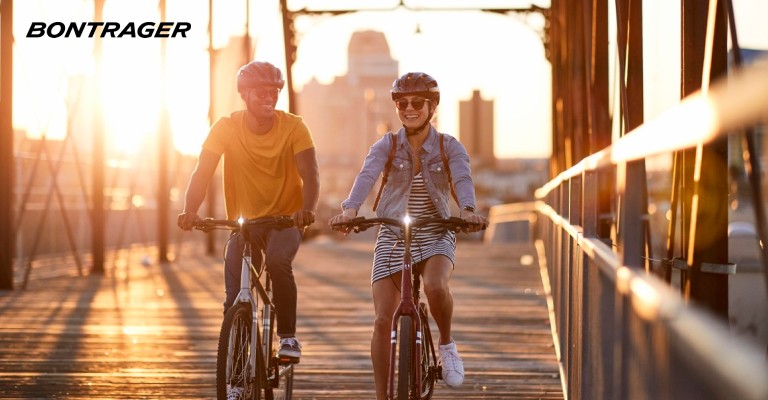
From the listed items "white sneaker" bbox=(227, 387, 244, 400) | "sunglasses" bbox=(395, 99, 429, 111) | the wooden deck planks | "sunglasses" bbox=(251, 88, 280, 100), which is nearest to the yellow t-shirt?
"sunglasses" bbox=(251, 88, 280, 100)

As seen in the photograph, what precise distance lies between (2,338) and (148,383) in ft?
9.64

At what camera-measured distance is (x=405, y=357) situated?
4.87 metres

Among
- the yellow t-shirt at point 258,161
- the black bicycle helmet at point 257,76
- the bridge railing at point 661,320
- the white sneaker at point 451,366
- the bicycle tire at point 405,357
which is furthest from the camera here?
the yellow t-shirt at point 258,161

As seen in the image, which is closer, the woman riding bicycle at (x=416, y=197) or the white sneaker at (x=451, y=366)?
the woman riding bicycle at (x=416, y=197)

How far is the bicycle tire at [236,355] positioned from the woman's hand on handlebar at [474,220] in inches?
36.2

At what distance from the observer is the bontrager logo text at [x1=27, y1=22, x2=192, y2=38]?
16.7 meters

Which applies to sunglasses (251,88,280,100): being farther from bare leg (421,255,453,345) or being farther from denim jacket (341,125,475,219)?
bare leg (421,255,453,345)

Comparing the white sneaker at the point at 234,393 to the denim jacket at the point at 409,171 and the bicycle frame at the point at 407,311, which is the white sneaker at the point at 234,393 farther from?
the denim jacket at the point at 409,171

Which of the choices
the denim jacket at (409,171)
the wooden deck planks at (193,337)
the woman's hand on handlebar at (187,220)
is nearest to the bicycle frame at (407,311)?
the denim jacket at (409,171)

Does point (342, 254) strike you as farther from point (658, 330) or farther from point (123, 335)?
point (658, 330)

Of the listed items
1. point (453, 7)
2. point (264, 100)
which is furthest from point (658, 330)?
point (453, 7)

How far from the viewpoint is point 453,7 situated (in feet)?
93.7

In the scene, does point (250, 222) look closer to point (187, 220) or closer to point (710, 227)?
point (187, 220)

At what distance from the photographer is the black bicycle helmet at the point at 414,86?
5.20 metres
